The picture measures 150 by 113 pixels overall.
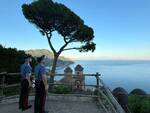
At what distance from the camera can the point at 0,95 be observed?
34.8 ft

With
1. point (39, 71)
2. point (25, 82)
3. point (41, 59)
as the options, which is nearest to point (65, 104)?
point (25, 82)

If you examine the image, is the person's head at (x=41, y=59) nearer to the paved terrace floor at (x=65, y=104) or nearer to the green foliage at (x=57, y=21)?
the paved terrace floor at (x=65, y=104)

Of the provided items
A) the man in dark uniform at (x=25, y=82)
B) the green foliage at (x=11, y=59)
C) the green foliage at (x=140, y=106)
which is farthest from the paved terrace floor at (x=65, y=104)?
the green foliage at (x=11, y=59)

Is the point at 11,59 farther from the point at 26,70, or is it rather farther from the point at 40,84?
the point at 40,84

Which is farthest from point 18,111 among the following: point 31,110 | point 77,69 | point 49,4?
point 77,69

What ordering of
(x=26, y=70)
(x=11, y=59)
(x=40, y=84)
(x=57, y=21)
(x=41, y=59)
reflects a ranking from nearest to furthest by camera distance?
(x=41, y=59)
(x=40, y=84)
(x=26, y=70)
(x=11, y=59)
(x=57, y=21)

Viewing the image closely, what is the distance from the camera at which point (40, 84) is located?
26.6 feet

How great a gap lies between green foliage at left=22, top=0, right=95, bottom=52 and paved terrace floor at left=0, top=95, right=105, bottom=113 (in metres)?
20.0

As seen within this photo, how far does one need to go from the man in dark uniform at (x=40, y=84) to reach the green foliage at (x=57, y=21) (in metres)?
22.4

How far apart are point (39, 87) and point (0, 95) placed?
2977mm

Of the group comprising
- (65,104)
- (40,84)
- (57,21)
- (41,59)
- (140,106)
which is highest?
(57,21)

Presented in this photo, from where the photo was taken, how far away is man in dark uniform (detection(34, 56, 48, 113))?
7871 millimetres

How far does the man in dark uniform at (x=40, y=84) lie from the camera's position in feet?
25.8

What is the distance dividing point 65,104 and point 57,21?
69.2 feet
